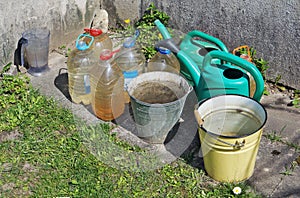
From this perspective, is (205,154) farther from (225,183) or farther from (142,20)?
(142,20)

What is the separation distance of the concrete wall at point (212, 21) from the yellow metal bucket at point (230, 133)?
115 cm

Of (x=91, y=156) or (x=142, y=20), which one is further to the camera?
(x=142, y=20)

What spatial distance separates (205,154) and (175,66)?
3.39 ft

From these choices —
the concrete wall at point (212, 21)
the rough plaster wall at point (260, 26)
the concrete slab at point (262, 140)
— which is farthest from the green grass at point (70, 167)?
the rough plaster wall at point (260, 26)

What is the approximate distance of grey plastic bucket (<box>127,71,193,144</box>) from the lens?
328 centimetres

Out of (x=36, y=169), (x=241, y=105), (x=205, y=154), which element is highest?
(x=241, y=105)

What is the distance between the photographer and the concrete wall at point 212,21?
12.8 feet

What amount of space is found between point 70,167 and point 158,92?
965 mm

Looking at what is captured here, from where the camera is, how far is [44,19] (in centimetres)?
464

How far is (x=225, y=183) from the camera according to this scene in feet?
10.2

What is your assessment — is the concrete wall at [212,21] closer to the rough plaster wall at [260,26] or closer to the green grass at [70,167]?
the rough plaster wall at [260,26]

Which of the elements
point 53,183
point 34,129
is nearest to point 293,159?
point 53,183

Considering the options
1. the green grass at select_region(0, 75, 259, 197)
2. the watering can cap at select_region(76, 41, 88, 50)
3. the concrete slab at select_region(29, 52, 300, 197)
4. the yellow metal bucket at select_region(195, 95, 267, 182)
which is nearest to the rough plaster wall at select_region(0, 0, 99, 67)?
the concrete slab at select_region(29, 52, 300, 197)

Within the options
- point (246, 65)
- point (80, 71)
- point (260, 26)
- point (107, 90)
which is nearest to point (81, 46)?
point (80, 71)
